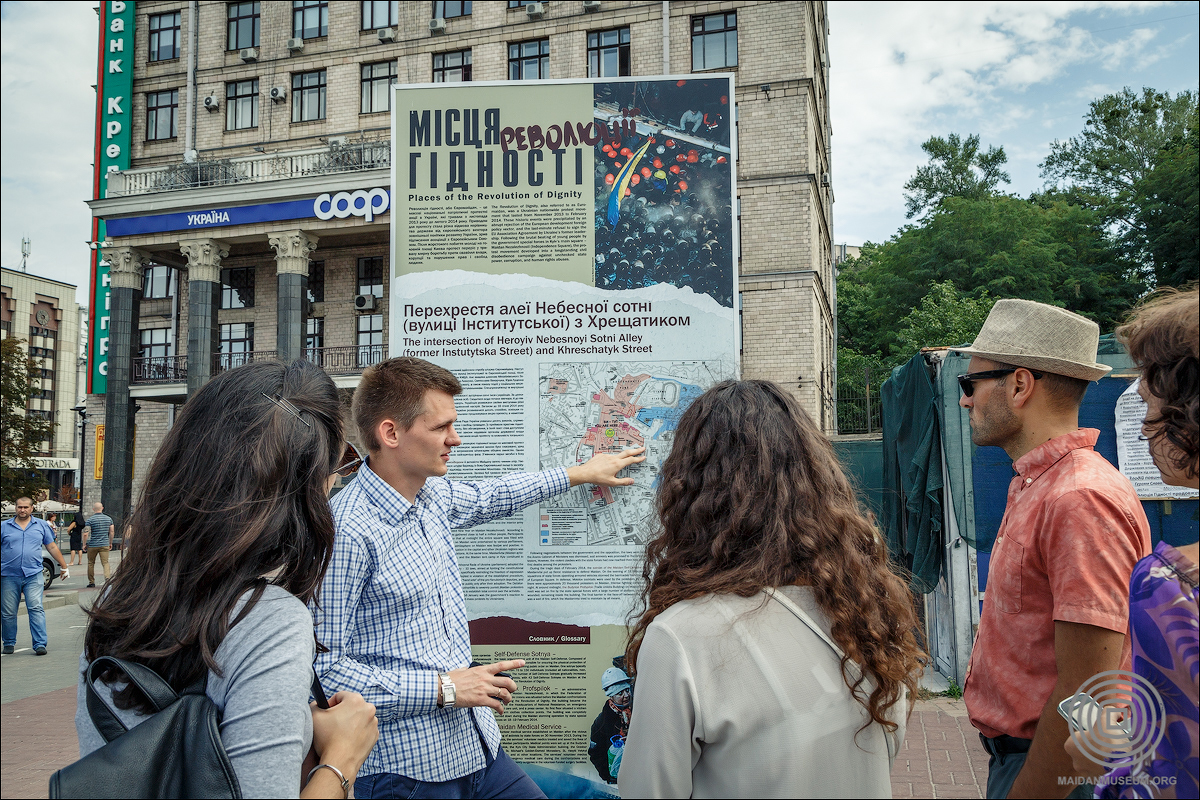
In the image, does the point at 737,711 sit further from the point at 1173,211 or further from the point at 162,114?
the point at 1173,211

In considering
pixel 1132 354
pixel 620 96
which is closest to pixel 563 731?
pixel 1132 354

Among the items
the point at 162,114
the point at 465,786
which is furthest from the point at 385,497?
the point at 162,114

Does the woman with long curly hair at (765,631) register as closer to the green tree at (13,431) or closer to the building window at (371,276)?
the green tree at (13,431)

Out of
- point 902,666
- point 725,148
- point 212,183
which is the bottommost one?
point 902,666

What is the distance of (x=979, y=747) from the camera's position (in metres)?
5.47

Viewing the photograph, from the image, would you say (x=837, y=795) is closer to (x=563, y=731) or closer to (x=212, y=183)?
(x=563, y=731)

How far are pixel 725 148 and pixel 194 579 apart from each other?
310 centimetres

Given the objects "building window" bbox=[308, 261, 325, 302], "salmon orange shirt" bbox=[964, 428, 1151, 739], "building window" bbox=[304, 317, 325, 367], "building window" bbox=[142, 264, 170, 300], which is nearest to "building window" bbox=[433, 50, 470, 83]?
"building window" bbox=[308, 261, 325, 302]

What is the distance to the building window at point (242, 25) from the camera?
2678cm

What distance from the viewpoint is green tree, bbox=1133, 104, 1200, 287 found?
2600 cm

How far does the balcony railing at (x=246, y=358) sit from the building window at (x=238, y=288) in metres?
1.93

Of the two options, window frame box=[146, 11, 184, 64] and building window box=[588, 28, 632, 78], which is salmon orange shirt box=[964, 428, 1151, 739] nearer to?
building window box=[588, 28, 632, 78]

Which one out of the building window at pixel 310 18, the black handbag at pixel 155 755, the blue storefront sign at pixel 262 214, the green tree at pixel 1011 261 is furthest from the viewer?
the green tree at pixel 1011 261
